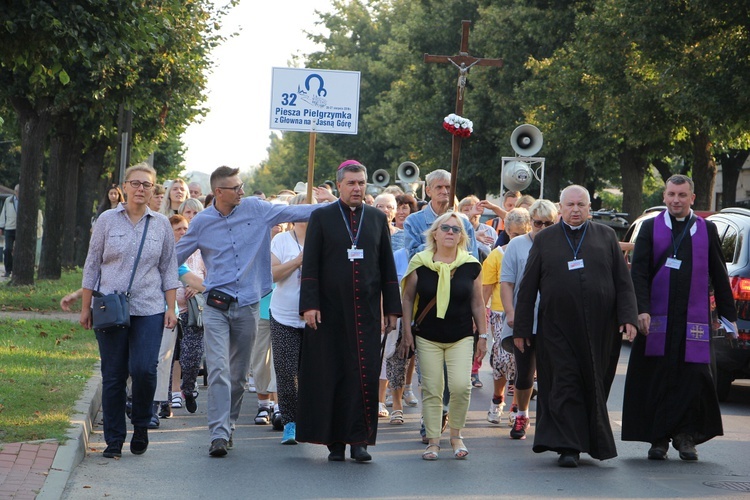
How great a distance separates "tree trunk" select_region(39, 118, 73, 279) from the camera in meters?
26.0

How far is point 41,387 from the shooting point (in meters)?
10.8

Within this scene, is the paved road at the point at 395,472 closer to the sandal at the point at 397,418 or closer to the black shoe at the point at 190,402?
the sandal at the point at 397,418

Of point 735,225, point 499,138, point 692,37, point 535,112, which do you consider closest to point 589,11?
point 535,112

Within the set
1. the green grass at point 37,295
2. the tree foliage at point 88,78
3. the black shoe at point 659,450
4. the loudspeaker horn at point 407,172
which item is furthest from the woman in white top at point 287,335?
the loudspeaker horn at point 407,172

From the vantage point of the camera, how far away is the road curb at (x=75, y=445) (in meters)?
7.21

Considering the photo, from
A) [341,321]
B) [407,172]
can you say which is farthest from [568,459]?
[407,172]

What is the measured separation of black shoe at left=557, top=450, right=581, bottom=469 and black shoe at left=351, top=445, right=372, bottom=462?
129cm

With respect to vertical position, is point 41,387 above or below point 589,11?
below

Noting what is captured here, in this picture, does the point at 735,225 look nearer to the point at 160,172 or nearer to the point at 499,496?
the point at 499,496

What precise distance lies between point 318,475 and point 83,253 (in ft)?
92.7

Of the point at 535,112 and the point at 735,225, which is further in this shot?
the point at 535,112

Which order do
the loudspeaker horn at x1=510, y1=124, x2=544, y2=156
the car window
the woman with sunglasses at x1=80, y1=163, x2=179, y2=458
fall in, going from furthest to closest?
the loudspeaker horn at x1=510, y1=124, x2=544, y2=156 → the car window → the woman with sunglasses at x1=80, y1=163, x2=179, y2=458

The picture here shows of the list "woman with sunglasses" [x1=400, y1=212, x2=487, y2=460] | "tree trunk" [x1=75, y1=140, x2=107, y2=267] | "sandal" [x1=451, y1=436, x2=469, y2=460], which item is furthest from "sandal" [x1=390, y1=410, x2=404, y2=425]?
"tree trunk" [x1=75, y1=140, x2=107, y2=267]

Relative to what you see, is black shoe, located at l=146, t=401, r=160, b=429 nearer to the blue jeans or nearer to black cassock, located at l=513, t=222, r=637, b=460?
the blue jeans
